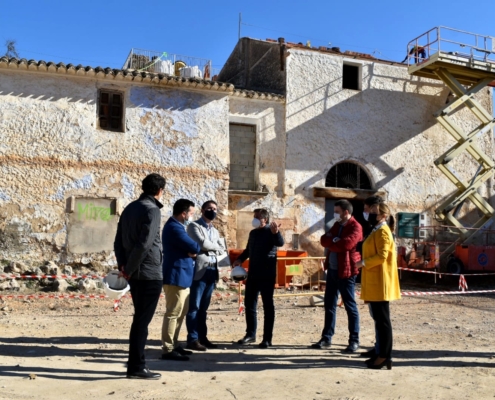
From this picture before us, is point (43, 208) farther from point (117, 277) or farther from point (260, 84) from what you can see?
point (117, 277)

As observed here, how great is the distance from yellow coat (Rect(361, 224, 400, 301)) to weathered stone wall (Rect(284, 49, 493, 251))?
11271 mm

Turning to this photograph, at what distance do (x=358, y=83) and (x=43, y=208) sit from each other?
1036 centimetres

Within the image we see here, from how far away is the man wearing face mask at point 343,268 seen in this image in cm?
672

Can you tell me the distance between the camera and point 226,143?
16.4 meters

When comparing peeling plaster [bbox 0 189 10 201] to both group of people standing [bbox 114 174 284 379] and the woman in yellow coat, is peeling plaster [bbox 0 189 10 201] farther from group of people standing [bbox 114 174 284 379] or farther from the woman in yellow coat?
the woman in yellow coat

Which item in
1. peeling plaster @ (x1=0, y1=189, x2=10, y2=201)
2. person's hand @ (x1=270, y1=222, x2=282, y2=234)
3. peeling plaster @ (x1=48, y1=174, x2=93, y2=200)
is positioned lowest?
person's hand @ (x1=270, y1=222, x2=282, y2=234)

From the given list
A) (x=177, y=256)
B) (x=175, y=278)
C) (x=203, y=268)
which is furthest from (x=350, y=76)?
(x=175, y=278)

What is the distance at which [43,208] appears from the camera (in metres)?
14.7

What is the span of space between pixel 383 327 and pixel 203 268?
2.15m

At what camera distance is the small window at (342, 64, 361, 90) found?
18.7 meters

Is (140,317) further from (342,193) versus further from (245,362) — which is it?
(342,193)

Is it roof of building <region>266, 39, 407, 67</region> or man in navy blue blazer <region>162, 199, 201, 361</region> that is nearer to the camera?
man in navy blue blazer <region>162, 199, 201, 361</region>

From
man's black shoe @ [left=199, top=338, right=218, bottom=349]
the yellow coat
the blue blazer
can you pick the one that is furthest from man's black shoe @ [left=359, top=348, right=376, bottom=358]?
the blue blazer

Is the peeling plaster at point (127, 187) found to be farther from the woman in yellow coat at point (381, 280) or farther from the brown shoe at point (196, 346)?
the woman in yellow coat at point (381, 280)
